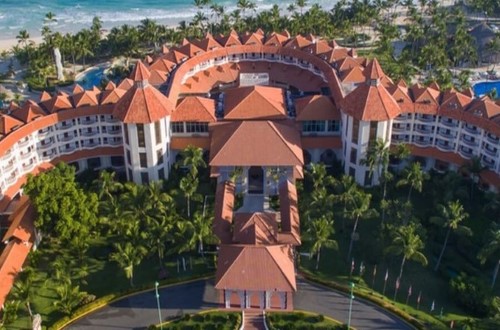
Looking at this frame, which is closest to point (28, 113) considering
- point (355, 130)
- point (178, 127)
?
point (178, 127)

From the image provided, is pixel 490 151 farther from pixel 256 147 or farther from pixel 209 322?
pixel 209 322

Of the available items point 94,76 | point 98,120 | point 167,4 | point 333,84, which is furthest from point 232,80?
point 167,4

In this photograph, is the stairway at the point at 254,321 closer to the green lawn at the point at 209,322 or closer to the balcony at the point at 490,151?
the green lawn at the point at 209,322

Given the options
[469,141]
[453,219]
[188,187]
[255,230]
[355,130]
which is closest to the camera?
[255,230]

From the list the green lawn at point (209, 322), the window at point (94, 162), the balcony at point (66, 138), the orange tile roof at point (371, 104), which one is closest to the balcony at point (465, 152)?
the orange tile roof at point (371, 104)

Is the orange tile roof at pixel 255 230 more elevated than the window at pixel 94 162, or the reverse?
the window at pixel 94 162

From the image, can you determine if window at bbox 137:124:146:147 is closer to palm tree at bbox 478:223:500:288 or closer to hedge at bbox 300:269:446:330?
hedge at bbox 300:269:446:330
